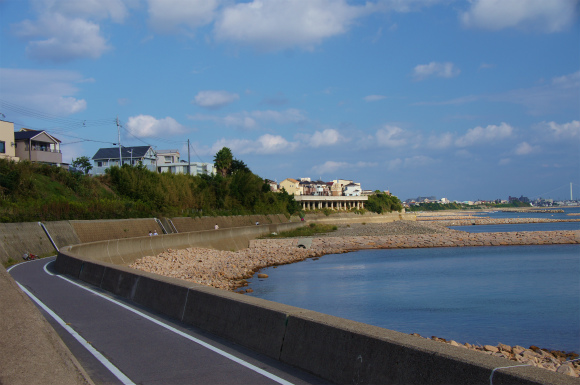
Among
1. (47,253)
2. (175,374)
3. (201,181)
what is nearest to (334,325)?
(175,374)

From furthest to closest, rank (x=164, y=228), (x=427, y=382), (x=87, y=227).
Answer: (x=164, y=228)
(x=87, y=227)
(x=427, y=382)

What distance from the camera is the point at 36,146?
6303 cm

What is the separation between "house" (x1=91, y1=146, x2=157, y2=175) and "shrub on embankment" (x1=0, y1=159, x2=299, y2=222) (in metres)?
17.5

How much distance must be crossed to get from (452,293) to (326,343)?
2621cm

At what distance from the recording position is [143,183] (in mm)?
58844

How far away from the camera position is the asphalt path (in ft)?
24.5

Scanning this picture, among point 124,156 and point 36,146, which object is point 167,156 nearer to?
point 124,156

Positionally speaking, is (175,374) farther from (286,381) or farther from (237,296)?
(237,296)

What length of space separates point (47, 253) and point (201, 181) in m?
44.9

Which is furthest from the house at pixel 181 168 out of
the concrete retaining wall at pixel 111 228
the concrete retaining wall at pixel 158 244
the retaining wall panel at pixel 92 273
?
the retaining wall panel at pixel 92 273

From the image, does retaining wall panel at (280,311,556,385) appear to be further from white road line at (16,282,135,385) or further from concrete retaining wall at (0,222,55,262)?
concrete retaining wall at (0,222,55,262)

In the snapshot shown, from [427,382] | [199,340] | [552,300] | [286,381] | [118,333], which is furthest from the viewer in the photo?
[552,300]

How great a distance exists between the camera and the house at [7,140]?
185 ft

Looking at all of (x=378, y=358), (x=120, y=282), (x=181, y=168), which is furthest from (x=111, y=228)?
(x=181, y=168)
